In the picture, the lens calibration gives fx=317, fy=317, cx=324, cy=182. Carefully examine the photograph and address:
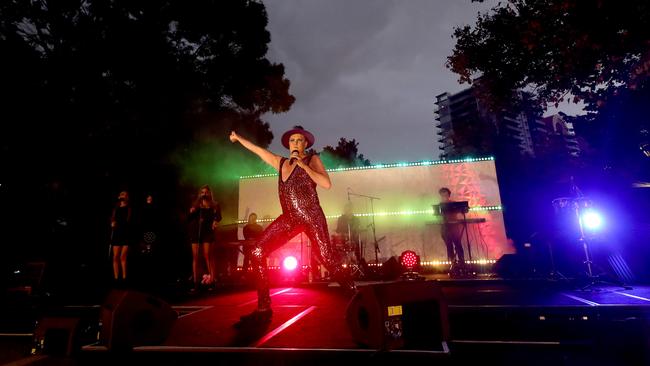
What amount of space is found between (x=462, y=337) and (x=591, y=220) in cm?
495

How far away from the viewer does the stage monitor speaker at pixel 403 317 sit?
2.06 meters

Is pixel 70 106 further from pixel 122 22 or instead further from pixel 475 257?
pixel 475 257

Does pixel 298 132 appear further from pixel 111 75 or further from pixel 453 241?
pixel 111 75

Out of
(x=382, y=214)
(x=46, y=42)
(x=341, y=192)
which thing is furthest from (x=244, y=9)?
(x=382, y=214)

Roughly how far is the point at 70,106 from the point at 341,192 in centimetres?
881

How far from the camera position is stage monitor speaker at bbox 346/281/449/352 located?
2064 millimetres

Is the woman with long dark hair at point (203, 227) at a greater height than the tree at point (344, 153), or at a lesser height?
lesser

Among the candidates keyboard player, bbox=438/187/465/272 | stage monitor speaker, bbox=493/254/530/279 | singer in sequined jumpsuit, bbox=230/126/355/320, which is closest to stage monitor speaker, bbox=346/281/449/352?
singer in sequined jumpsuit, bbox=230/126/355/320

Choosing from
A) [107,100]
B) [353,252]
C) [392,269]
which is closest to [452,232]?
[392,269]

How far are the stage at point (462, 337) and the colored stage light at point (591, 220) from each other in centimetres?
211

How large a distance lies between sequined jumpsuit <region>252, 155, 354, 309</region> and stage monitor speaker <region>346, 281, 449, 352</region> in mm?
1106

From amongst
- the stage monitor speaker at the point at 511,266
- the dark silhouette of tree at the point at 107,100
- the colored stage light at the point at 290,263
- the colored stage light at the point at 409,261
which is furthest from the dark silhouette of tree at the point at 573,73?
the dark silhouette of tree at the point at 107,100

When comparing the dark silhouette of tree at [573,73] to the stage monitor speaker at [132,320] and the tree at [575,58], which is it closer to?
the tree at [575,58]

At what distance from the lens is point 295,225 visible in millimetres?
3432
